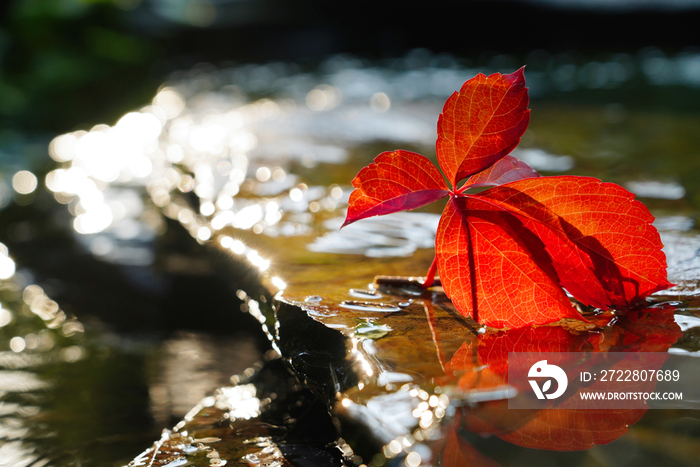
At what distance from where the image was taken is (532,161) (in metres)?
2.08

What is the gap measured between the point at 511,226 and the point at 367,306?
12.2 inches

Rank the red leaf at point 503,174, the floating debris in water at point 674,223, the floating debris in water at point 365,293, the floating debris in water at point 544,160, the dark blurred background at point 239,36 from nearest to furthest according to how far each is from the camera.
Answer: the red leaf at point 503,174 < the floating debris in water at point 365,293 < the floating debris in water at point 674,223 < the floating debris in water at point 544,160 < the dark blurred background at point 239,36

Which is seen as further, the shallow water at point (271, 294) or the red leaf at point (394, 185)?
the red leaf at point (394, 185)

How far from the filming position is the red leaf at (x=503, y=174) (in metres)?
0.89

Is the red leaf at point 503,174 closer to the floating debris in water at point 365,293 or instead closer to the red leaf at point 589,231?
the red leaf at point 589,231

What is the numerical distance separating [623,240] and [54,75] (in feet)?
19.7

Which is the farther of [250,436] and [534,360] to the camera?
[250,436]

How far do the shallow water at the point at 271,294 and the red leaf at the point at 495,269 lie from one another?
52 mm

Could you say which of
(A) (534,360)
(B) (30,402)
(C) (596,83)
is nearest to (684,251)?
(A) (534,360)

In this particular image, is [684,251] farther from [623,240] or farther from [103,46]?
[103,46]

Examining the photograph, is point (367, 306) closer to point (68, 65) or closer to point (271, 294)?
point (271, 294)

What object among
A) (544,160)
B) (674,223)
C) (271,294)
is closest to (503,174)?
(271,294)

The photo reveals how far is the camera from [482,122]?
812 mm

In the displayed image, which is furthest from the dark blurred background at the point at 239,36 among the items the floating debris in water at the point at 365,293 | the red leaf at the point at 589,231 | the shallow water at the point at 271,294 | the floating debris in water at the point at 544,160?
the red leaf at the point at 589,231
